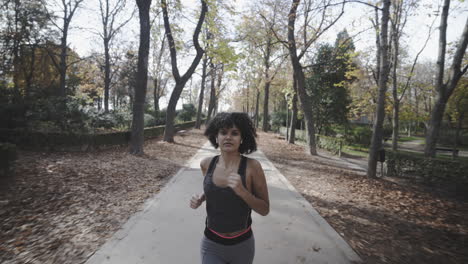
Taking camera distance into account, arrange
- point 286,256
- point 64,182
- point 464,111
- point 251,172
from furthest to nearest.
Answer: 1. point 464,111
2. point 64,182
3. point 286,256
4. point 251,172

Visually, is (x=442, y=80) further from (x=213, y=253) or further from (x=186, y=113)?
(x=186, y=113)

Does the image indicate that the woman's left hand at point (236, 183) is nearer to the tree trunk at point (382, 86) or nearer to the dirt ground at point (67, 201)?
the dirt ground at point (67, 201)

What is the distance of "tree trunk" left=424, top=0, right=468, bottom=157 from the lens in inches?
276

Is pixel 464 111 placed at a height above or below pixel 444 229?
above

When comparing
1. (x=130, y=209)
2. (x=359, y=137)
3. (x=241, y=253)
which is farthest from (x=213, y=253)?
(x=359, y=137)

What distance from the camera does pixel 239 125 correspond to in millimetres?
1765

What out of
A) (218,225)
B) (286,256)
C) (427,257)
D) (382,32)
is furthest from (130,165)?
(382,32)

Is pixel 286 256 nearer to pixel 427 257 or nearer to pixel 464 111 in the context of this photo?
pixel 427 257

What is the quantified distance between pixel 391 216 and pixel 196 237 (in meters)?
4.07

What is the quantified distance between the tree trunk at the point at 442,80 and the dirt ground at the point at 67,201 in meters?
9.66

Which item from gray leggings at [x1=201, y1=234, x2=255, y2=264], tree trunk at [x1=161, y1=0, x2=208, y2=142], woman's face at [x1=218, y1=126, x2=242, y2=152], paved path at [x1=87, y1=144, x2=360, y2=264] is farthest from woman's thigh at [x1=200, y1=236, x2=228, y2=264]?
tree trunk at [x1=161, y1=0, x2=208, y2=142]

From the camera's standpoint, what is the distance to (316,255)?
9.66ft

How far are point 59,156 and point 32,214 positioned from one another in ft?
15.0

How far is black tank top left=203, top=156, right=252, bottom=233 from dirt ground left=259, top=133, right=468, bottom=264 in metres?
2.45
